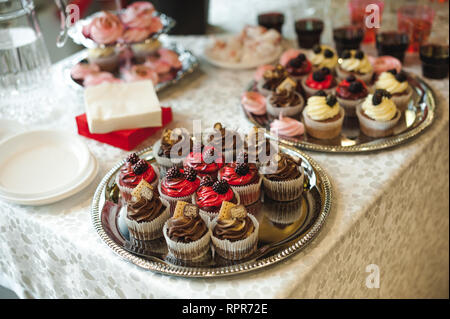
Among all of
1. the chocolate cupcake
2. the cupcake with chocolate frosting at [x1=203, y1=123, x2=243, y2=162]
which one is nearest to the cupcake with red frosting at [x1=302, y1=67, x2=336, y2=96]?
the cupcake with chocolate frosting at [x1=203, y1=123, x2=243, y2=162]

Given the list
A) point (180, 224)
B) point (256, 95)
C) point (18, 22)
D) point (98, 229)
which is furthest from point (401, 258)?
point (18, 22)

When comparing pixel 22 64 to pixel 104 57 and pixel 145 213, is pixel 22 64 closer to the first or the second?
pixel 104 57

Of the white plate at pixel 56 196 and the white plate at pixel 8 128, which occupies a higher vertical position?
the white plate at pixel 8 128

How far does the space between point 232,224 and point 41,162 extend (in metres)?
0.82

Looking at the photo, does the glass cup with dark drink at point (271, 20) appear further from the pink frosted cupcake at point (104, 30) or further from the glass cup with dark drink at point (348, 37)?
the pink frosted cupcake at point (104, 30)

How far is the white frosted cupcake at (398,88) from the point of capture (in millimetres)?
2047

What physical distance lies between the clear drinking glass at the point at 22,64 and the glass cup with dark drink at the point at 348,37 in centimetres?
137

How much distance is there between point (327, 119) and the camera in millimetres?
1892

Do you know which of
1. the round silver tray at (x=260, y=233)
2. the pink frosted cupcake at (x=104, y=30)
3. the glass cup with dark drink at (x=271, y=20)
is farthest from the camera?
the glass cup with dark drink at (x=271, y=20)

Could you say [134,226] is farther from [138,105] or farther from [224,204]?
[138,105]

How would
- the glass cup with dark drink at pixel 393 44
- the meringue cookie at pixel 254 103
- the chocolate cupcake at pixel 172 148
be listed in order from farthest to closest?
1. the glass cup with dark drink at pixel 393 44
2. the meringue cookie at pixel 254 103
3. the chocolate cupcake at pixel 172 148

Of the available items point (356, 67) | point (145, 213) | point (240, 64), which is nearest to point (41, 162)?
point (145, 213)

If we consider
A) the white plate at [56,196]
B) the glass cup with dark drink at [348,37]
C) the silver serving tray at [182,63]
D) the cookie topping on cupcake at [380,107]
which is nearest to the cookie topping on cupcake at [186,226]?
the white plate at [56,196]

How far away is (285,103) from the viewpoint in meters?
2.00
